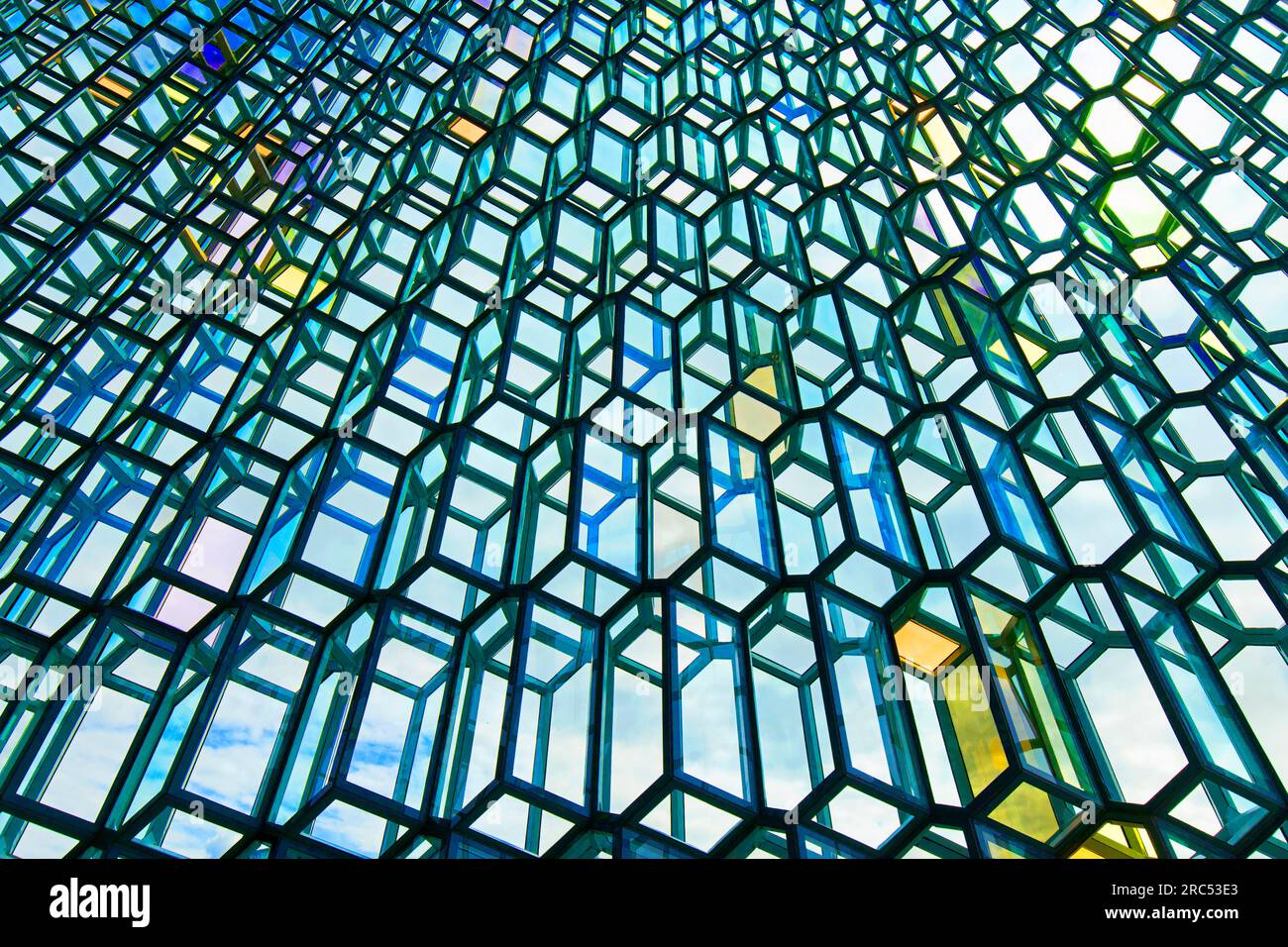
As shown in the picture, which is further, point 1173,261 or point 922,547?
point 1173,261

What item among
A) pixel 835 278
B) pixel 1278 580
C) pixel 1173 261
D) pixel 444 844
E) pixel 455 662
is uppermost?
pixel 835 278

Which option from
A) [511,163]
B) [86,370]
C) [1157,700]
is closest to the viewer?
[1157,700]

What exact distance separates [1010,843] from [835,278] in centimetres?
654

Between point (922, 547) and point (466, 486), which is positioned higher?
point (466, 486)

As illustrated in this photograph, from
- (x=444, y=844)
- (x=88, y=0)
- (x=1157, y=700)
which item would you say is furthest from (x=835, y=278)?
(x=88, y=0)

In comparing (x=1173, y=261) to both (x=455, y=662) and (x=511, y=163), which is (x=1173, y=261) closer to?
(x=511, y=163)

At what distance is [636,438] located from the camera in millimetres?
8102

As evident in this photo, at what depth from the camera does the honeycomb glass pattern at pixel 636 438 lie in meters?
5.40

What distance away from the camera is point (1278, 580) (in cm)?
646

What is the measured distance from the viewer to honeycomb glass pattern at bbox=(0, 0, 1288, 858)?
5.40 metres

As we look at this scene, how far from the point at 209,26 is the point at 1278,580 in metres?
14.8

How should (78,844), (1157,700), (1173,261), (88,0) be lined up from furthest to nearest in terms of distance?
(88,0) → (1173,261) → (1157,700) → (78,844)

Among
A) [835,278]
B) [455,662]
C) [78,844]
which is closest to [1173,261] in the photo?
[835,278]

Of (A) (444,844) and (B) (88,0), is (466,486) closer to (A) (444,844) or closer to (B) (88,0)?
(A) (444,844)
